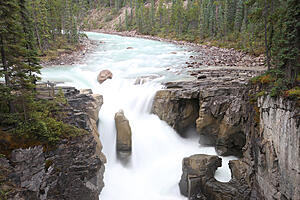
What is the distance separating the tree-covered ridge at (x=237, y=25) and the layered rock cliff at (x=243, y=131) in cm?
269

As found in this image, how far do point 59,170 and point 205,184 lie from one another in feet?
29.0

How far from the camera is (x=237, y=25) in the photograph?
2191 inches

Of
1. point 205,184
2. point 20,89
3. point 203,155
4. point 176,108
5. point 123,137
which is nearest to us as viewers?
point 20,89

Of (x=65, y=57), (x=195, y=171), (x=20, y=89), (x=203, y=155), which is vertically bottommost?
(x=195, y=171)

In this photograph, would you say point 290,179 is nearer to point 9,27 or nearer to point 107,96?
point 9,27

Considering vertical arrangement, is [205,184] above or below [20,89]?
below

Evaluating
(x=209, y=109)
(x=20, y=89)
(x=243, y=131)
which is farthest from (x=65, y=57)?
(x=243, y=131)

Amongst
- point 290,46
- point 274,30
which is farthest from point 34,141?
point 274,30

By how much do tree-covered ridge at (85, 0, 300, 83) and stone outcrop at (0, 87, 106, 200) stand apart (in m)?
12.2

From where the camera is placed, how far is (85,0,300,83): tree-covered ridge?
1123cm

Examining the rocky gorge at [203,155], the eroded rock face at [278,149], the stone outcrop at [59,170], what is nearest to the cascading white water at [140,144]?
the rocky gorge at [203,155]

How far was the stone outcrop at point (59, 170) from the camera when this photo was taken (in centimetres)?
954

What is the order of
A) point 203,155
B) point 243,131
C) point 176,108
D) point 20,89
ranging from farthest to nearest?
point 176,108 < point 243,131 < point 203,155 < point 20,89

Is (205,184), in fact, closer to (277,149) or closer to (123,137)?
(277,149)
